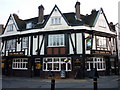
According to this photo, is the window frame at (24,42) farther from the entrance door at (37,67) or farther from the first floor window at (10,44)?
the entrance door at (37,67)

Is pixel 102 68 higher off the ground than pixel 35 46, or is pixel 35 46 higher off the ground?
pixel 35 46

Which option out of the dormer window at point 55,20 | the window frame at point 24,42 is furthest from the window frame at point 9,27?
the dormer window at point 55,20

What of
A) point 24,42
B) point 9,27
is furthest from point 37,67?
point 9,27

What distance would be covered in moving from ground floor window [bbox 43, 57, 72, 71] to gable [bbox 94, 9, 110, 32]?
6423 millimetres

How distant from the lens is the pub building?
21.5 metres

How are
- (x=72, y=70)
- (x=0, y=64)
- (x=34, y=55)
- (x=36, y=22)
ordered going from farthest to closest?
(x=0, y=64)
(x=36, y=22)
(x=34, y=55)
(x=72, y=70)

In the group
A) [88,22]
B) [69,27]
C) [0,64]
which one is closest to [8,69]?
[0,64]

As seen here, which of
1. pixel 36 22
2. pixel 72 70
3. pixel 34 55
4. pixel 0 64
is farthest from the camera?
pixel 0 64

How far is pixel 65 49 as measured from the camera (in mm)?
21672

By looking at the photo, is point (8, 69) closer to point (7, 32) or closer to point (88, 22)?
point (7, 32)

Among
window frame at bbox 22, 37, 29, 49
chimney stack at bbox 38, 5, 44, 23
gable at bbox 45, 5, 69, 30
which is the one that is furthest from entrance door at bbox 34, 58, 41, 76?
chimney stack at bbox 38, 5, 44, 23

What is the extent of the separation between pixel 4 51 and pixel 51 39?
9576 mm

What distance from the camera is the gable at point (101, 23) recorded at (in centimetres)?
2339

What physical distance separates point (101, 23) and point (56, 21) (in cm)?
670
